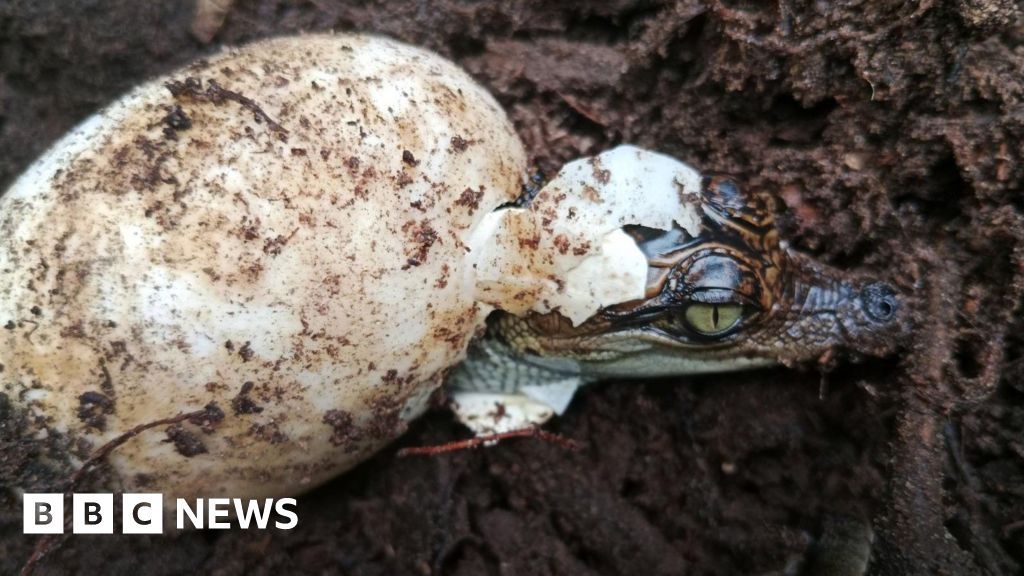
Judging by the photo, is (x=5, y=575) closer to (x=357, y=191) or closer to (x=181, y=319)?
(x=181, y=319)

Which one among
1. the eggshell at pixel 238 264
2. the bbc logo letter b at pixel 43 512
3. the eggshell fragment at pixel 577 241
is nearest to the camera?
the eggshell at pixel 238 264

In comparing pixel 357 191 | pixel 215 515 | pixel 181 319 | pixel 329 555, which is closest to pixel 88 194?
pixel 181 319

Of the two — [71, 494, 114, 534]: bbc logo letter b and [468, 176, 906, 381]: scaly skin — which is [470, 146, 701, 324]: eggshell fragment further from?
[71, 494, 114, 534]: bbc logo letter b

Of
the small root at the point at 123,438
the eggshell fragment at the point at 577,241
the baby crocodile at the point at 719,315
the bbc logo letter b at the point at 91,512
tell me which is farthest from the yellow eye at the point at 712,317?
the bbc logo letter b at the point at 91,512

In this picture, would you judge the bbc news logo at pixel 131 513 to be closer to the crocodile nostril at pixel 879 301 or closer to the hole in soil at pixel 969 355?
the crocodile nostril at pixel 879 301

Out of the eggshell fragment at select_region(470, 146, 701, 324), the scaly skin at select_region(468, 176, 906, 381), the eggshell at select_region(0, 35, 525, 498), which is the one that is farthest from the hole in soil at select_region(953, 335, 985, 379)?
the eggshell at select_region(0, 35, 525, 498)

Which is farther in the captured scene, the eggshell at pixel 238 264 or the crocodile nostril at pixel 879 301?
the crocodile nostril at pixel 879 301

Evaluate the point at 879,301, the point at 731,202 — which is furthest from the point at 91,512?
the point at 879,301
